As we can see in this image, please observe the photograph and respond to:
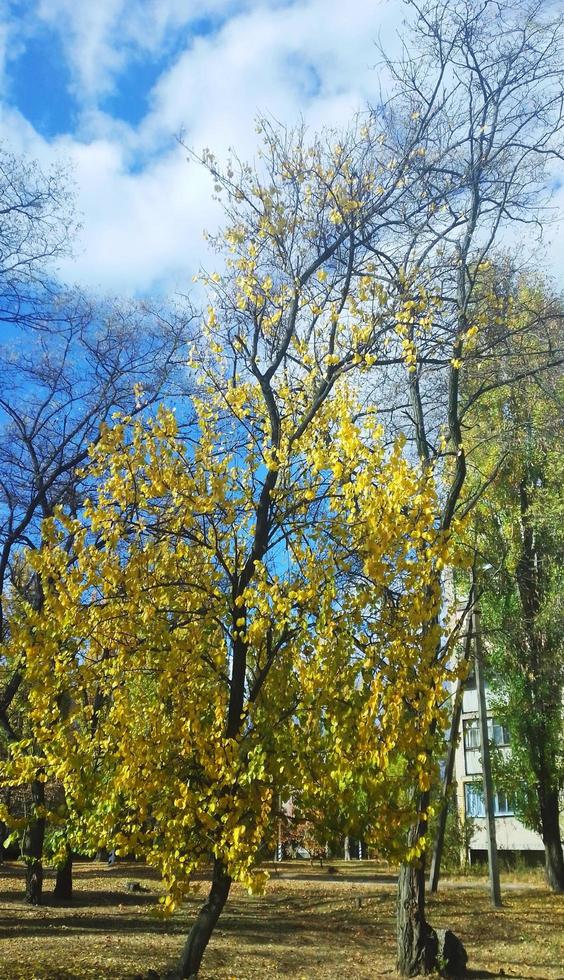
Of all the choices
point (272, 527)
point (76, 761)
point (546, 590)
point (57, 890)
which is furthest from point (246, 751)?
point (546, 590)

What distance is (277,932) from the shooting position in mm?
13250

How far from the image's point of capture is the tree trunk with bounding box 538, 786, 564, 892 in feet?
61.6

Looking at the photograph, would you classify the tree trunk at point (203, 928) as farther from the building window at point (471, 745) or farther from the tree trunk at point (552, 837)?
the building window at point (471, 745)

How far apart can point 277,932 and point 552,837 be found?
28.1 ft

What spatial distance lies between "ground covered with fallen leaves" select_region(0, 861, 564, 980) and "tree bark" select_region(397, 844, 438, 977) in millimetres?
350

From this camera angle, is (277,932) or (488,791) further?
(488,791)

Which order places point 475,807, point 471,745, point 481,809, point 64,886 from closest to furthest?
1. point 64,886
2. point 481,809
3. point 475,807
4. point 471,745

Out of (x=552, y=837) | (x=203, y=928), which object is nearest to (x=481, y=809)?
(x=552, y=837)

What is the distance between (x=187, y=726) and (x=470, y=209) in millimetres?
8149

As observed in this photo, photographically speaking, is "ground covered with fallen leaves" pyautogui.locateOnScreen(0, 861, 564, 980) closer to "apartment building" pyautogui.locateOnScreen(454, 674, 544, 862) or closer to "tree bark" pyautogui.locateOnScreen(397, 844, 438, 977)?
"tree bark" pyautogui.locateOnScreen(397, 844, 438, 977)

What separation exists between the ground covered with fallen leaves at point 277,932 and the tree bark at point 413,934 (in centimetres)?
35

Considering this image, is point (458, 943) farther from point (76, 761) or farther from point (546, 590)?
point (546, 590)

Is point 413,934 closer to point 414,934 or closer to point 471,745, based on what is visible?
point 414,934

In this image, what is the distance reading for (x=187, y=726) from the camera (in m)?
5.84
